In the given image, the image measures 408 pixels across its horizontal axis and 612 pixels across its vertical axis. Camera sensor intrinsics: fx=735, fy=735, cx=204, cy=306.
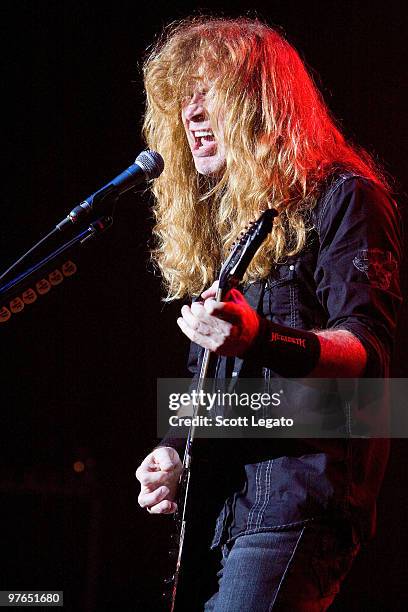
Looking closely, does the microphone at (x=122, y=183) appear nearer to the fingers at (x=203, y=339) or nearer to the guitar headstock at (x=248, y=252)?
the guitar headstock at (x=248, y=252)

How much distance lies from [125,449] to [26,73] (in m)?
2.10

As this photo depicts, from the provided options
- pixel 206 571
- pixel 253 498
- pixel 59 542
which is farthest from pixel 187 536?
pixel 59 542

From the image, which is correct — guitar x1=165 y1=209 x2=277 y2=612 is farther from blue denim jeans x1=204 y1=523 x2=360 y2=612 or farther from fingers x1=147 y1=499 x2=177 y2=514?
blue denim jeans x1=204 y1=523 x2=360 y2=612

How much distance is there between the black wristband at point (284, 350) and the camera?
1.47 metres

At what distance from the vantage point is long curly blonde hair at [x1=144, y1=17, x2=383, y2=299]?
1.98 meters

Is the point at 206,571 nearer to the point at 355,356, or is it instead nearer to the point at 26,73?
the point at 355,356


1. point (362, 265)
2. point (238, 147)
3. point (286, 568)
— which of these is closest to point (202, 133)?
point (238, 147)

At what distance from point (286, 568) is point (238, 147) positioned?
115cm

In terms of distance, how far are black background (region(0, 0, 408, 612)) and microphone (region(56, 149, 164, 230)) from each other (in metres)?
1.85

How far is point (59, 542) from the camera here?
12.3 ft

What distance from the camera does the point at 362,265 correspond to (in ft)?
5.55

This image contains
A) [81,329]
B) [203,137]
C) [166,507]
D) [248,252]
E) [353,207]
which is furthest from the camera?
[81,329]

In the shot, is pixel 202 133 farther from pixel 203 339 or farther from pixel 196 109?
pixel 203 339

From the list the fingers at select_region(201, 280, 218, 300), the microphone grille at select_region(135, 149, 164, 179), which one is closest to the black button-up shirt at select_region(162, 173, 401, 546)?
the fingers at select_region(201, 280, 218, 300)
